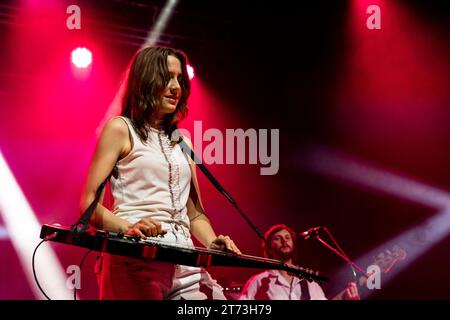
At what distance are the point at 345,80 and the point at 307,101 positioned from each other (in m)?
0.68

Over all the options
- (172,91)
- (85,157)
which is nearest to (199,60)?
(85,157)

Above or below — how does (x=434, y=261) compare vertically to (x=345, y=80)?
below

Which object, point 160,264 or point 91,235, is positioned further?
point 160,264

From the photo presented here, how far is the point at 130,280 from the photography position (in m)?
1.94

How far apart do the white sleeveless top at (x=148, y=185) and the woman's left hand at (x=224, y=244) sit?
0.14 meters

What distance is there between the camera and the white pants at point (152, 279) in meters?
1.94

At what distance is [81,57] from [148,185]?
20.0ft

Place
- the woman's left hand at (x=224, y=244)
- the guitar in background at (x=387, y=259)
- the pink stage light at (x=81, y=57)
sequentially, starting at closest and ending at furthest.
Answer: the woman's left hand at (x=224, y=244), the guitar in background at (x=387, y=259), the pink stage light at (x=81, y=57)

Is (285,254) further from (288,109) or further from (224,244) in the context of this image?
(224,244)

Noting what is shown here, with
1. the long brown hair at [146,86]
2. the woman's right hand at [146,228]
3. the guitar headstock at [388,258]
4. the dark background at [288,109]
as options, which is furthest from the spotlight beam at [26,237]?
the woman's right hand at [146,228]

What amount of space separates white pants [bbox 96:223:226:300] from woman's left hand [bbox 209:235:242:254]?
123 millimetres

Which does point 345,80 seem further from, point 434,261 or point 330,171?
point 434,261

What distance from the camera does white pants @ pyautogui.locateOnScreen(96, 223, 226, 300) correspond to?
6.36 feet

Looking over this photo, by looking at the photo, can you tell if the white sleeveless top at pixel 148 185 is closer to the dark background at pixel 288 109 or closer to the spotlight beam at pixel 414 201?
the dark background at pixel 288 109
